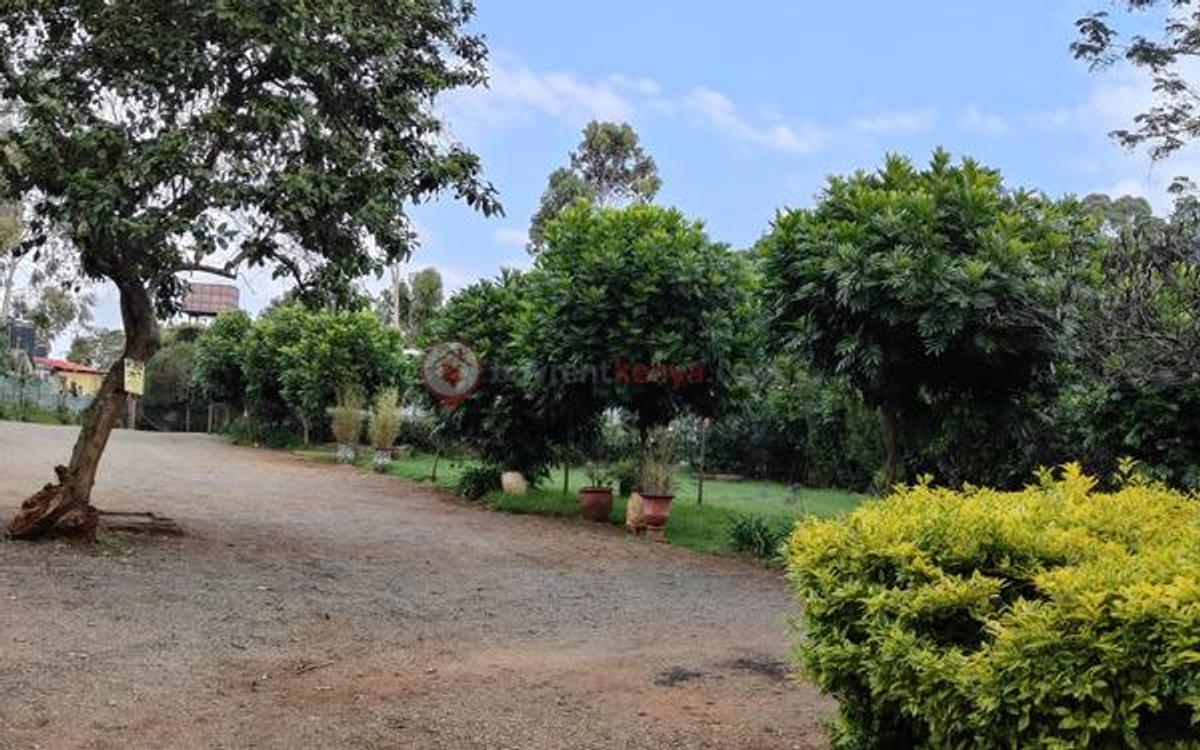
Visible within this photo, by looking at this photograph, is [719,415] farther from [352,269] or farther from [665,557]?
[352,269]

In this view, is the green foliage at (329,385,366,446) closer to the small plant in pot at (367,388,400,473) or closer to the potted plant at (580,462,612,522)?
the small plant in pot at (367,388,400,473)

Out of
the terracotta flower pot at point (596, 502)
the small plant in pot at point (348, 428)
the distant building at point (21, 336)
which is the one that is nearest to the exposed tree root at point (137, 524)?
the terracotta flower pot at point (596, 502)

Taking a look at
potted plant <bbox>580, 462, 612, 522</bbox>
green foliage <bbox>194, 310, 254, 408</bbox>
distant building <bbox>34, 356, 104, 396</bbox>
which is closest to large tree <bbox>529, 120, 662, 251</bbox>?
green foliage <bbox>194, 310, 254, 408</bbox>

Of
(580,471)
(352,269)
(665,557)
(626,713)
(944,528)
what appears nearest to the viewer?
(944,528)

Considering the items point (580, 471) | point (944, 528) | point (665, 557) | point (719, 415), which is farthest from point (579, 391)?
point (944, 528)

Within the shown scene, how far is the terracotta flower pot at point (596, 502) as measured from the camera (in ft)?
40.3

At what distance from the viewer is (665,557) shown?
380 inches

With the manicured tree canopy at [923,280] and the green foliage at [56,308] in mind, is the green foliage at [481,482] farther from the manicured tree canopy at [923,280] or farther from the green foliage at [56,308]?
the green foliage at [56,308]

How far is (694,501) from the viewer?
14.5 metres

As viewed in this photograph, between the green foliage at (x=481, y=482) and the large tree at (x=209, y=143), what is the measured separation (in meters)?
6.72

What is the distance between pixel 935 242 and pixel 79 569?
6.56 metres

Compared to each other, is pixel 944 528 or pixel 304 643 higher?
pixel 944 528

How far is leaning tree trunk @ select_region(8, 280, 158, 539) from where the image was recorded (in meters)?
7.61

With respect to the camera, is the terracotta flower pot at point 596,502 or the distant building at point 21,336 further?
the distant building at point 21,336
